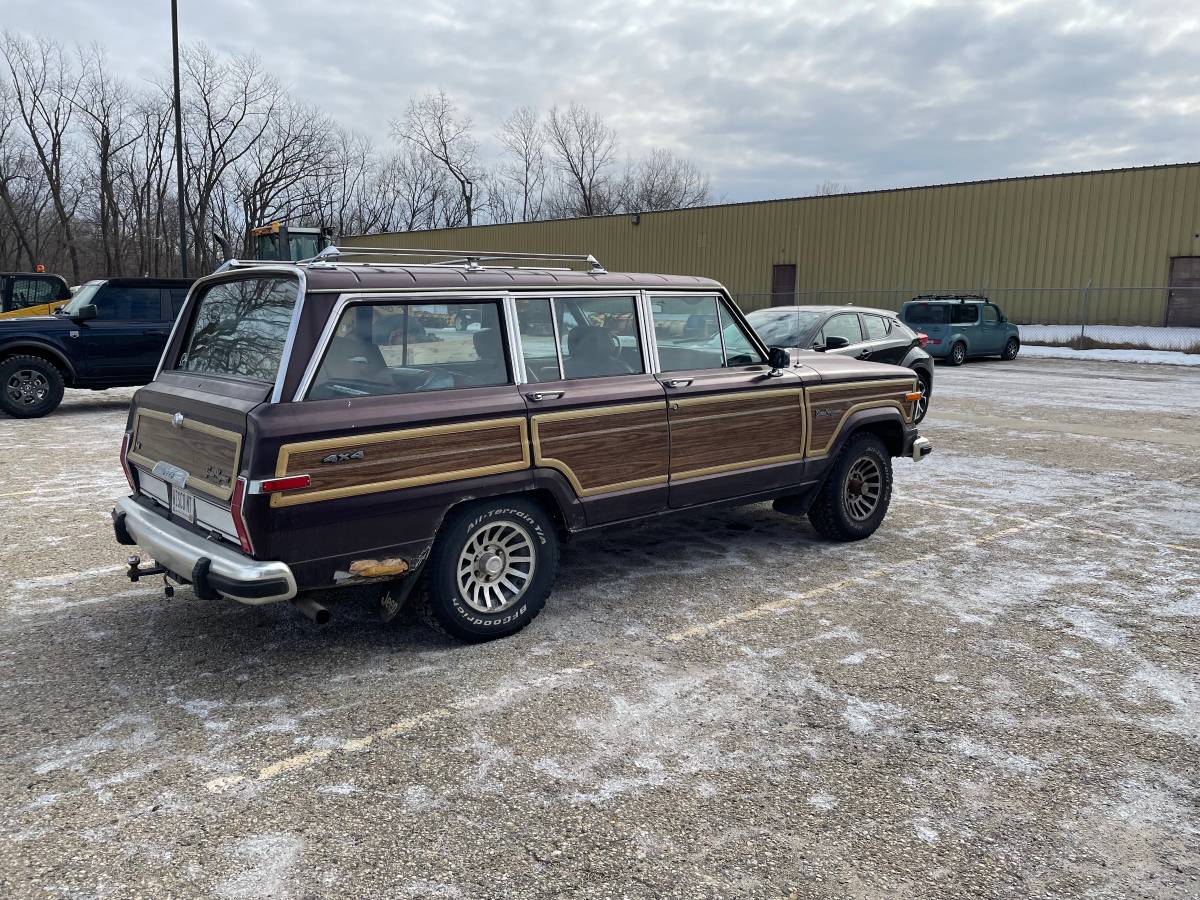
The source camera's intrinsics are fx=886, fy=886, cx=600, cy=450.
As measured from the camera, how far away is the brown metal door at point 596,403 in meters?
4.50

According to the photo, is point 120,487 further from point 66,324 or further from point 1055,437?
point 1055,437

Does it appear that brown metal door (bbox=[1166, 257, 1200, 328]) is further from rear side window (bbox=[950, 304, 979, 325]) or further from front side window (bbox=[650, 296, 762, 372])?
front side window (bbox=[650, 296, 762, 372])

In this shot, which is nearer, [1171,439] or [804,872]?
[804,872]

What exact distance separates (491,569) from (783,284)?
103 ft

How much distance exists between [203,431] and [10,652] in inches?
59.0

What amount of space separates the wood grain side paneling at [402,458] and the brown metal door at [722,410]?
1.13m

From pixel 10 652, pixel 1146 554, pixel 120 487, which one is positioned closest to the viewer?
pixel 10 652

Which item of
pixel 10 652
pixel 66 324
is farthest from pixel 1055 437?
pixel 66 324

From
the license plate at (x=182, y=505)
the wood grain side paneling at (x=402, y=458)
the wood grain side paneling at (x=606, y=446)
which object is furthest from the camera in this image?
the wood grain side paneling at (x=606, y=446)

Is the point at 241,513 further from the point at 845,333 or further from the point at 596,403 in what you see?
the point at 845,333

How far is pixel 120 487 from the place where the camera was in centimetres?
761

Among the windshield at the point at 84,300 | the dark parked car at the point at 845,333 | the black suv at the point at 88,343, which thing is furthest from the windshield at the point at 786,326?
the windshield at the point at 84,300

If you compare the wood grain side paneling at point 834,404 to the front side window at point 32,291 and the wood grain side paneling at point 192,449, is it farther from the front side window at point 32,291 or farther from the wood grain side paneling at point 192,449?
the front side window at point 32,291

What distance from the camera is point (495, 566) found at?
4.34m
